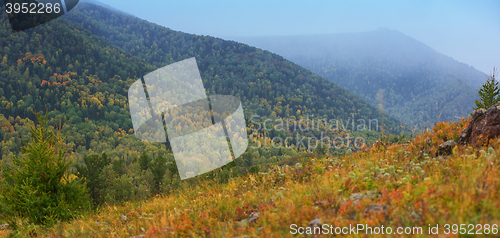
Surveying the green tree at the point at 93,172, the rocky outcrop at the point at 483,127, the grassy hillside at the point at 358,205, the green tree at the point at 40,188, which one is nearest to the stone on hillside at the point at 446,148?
the grassy hillside at the point at 358,205

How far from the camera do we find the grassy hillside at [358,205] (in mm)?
4230

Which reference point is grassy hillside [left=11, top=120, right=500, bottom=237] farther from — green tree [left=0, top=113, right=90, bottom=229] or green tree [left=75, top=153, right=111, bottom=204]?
green tree [left=75, top=153, right=111, bottom=204]

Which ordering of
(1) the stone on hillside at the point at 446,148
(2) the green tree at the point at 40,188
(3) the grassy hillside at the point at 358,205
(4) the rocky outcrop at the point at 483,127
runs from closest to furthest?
(3) the grassy hillside at the point at 358,205 < (4) the rocky outcrop at the point at 483,127 < (1) the stone on hillside at the point at 446,148 < (2) the green tree at the point at 40,188

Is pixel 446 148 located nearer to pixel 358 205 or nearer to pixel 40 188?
pixel 358 205

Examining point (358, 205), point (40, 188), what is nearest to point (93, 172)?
point (40, 188)

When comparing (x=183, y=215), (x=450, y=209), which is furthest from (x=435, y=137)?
(x=183, y=215)

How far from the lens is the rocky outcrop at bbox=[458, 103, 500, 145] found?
7480mm

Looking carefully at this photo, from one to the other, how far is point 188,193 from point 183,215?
3269mm

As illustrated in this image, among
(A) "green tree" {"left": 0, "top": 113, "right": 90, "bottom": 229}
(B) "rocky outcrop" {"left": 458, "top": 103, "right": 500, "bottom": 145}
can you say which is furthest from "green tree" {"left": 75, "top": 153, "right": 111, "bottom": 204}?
(B) "rocky outcrop" {"left": 458, "top": 103, "right": 500, "bottom": 145}

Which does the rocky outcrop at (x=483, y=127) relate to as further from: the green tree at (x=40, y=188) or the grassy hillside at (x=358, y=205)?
the green tree at (x=40, y=188)

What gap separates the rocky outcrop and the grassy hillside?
19.5 inches

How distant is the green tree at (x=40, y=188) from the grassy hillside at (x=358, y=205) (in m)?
0.80

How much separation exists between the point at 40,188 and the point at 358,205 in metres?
10.3

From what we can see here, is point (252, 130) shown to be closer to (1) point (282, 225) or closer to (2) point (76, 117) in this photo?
(2) point (76, 117)
